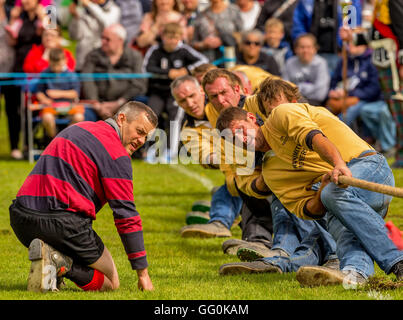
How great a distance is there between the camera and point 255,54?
43.6 feet

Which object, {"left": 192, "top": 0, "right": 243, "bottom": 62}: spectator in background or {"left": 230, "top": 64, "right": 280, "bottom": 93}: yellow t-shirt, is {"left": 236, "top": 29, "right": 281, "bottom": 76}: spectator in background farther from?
{"left": 230, "top": 64, "right": 280, "bottom": 93}: yellow t-shirt

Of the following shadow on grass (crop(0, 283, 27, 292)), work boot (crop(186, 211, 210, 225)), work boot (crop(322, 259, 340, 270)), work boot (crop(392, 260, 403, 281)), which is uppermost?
work boot (crop(392, 260, 403, 281))

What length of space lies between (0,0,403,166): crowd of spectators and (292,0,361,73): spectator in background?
0.06ft

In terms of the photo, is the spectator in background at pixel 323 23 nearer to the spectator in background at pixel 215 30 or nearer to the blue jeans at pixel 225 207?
the spectator in background at pixel 215 30

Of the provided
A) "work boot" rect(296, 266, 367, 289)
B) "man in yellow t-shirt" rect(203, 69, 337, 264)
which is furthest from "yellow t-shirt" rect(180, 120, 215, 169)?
"work boot" rect(296, 266, 367, 289)

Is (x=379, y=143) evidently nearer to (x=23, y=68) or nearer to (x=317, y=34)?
(x=317, y=34)

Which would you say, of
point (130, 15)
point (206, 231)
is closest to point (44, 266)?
point (206, 231)

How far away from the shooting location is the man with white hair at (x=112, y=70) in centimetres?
1426

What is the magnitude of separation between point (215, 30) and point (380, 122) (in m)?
3.32

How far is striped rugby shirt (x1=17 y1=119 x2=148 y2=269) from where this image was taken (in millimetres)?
5434

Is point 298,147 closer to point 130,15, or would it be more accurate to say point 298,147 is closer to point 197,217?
point 197,217

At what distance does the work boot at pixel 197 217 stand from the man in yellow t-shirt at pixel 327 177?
2.58 metres

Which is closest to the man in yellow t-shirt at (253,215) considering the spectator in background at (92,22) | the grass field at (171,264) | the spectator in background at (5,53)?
the grass field at (171,264)
